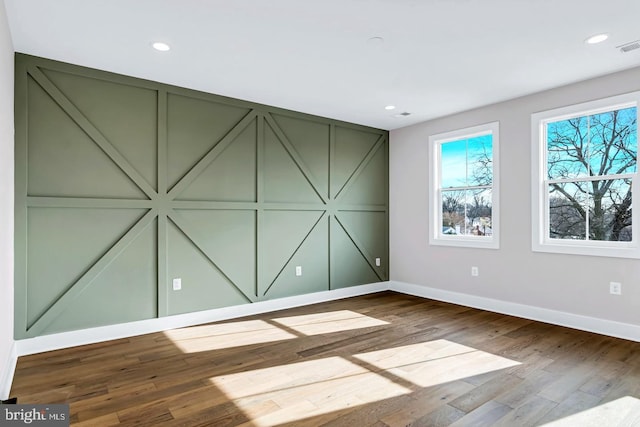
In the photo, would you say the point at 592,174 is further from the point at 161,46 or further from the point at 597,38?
the point at 161,46

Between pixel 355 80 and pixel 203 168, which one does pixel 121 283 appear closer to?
pixel 203 168

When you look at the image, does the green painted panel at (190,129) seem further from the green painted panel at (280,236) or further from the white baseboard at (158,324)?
the white baseboard at (158,324)

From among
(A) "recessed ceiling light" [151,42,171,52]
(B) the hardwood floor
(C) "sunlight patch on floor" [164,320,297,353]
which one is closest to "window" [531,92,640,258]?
(B) the hardwood floor

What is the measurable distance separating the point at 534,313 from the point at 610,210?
1357mm

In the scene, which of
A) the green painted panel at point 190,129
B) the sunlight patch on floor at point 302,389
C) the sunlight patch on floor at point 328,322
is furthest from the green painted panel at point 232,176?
the sunlight patch on floor at point 302,389

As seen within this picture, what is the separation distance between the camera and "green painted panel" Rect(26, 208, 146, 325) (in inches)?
129

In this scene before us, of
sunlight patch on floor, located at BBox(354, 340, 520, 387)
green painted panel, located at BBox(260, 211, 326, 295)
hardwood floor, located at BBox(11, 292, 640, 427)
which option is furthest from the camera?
green painted panel, located at BBox(260, 211, 326, 295)

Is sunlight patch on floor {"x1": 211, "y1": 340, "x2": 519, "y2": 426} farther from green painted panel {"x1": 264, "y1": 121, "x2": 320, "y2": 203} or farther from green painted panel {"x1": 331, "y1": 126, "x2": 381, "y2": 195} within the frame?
green painted panel {"x1": 331, "y1": 126, "x2": 381, "y2": 195}

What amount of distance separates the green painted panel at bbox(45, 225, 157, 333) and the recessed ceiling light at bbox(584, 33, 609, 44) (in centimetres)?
423

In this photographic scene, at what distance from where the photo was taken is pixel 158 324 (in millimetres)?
3877

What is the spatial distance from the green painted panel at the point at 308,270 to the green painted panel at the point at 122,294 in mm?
1446

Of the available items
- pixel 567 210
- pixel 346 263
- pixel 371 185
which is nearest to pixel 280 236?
pixel 346 263

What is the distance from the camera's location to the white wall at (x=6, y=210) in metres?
2.42

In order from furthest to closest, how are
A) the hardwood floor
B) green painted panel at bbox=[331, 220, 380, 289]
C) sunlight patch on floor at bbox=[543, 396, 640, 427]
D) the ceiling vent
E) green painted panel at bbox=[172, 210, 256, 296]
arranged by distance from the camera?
green painted panel at bbox=[331, 220, 380, 289] < green painted panel at bbox=[172, 210, 256, 296] < the ceiling vent < the hardwood floor < sunlight patch on floor at bbox=[543, 396, 640, 427]
